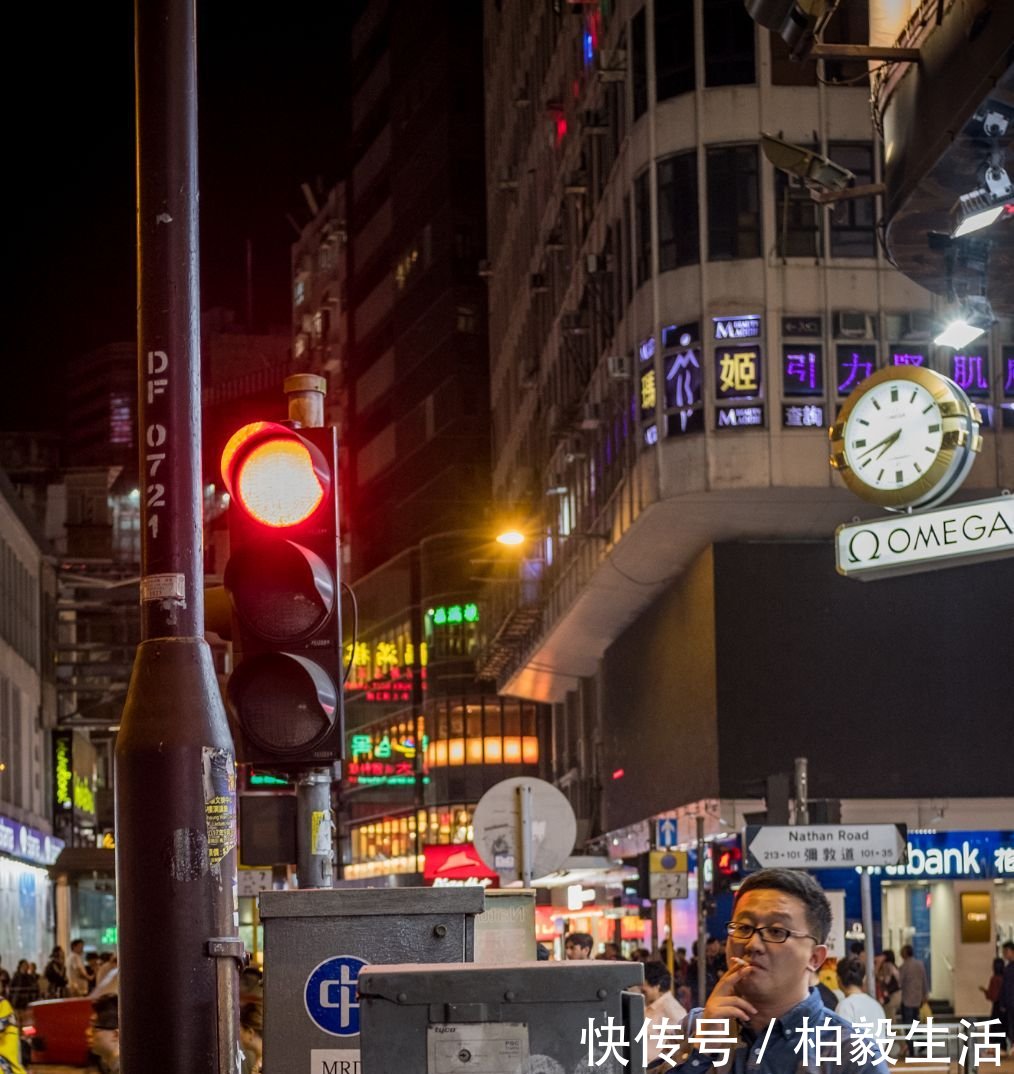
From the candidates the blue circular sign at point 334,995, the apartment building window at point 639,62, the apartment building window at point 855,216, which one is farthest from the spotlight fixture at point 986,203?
the apartment building window at point 639,62

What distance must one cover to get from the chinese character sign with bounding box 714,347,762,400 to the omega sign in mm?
19511

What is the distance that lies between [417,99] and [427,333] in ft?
36.3

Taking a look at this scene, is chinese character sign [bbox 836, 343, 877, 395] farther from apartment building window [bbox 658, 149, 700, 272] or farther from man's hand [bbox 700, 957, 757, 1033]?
man's hand [bbox 700, 957, 757, 1033]

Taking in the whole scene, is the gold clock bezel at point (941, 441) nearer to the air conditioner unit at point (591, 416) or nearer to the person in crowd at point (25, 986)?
the person in crowd at point (25, 986)

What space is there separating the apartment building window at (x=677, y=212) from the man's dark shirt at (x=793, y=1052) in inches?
1294

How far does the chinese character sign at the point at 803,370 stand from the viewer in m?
35.5

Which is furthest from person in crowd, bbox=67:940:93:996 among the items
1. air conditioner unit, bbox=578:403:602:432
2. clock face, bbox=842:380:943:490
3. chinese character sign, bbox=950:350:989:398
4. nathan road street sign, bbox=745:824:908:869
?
chinese character sign, bbox=950:350:989:398

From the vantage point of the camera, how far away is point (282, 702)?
671 cm

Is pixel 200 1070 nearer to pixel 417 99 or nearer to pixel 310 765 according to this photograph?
pixel 310 765

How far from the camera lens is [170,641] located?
617 cm

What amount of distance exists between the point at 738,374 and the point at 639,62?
6.44 metres

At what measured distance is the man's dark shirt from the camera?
13.0 ft

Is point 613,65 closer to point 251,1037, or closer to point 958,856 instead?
point 958,856

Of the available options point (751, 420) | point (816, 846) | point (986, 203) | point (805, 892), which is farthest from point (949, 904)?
→ point (805, 892)
